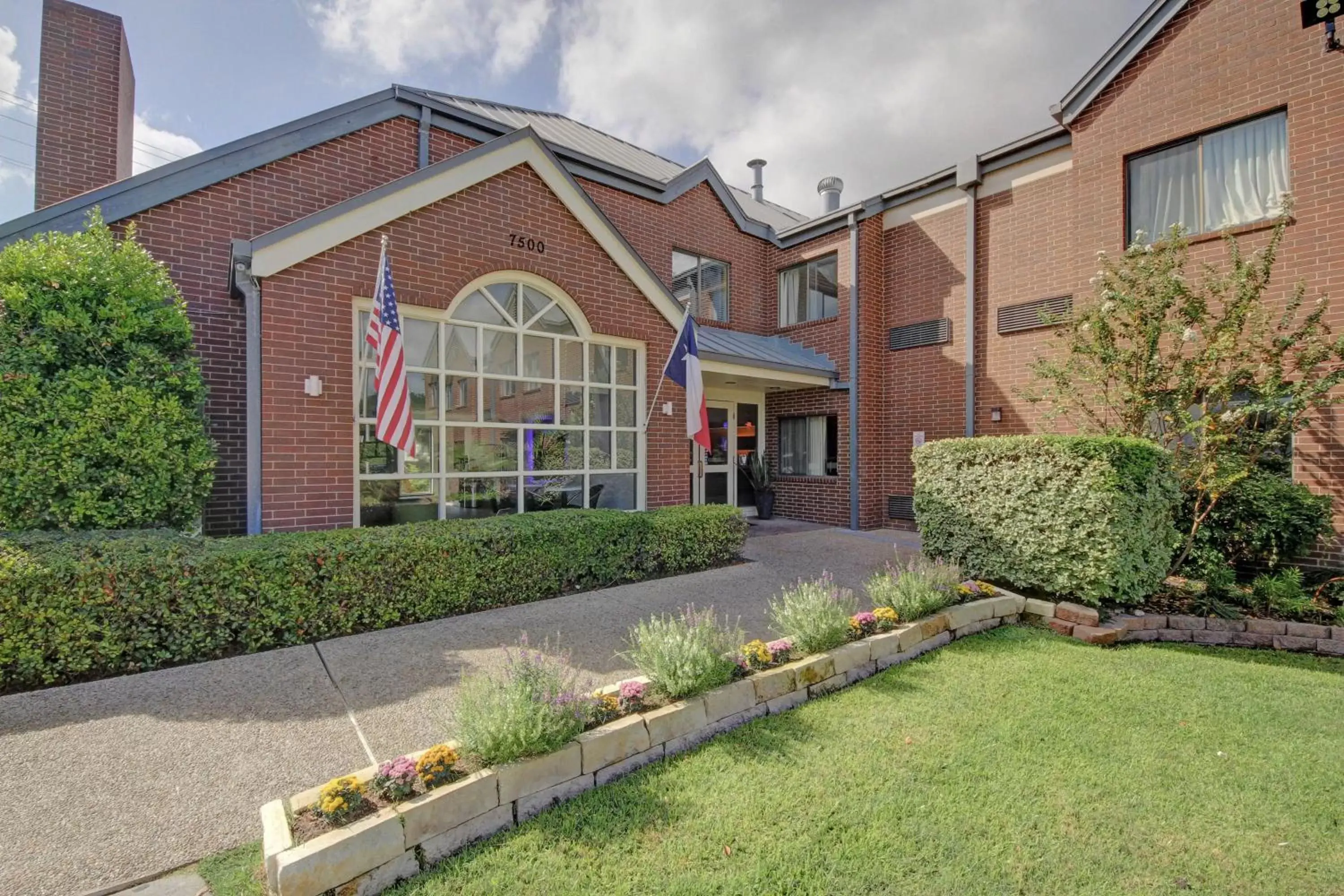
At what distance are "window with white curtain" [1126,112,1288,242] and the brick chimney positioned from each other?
13960 mm

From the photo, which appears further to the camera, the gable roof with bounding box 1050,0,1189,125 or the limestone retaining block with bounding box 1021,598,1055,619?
the gable roof with bounding box 1050,0,1189,125

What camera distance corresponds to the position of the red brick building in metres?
6.11

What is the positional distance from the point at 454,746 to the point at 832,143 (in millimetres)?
15417

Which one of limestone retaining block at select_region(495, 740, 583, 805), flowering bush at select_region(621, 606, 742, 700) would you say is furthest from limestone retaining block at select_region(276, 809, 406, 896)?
flowering bush at select_region(621, 606, 742, 700)

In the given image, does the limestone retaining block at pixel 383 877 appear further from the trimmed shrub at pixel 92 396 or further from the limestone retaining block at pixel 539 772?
the trimmed shrub at pixel 92 396

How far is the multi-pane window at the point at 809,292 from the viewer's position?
12406 mm

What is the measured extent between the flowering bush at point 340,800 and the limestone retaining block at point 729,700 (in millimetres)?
1929

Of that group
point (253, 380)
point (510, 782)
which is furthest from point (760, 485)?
point (510, 782)

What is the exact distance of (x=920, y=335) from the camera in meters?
11.5

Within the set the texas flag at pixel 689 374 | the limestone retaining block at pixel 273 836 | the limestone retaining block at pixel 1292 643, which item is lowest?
the limestone retaining block at pixel 1292 643

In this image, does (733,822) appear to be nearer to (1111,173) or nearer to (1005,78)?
(1111,173)

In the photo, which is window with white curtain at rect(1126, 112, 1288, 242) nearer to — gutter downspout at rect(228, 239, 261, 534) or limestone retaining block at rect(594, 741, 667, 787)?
limestone retaining block at rect(594, 741, 667, 787)

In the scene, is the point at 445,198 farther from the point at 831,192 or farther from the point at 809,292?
the point at 831,192

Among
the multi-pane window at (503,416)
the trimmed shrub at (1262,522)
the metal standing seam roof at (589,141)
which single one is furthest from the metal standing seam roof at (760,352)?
the trimmed shrub at (1262,522)
